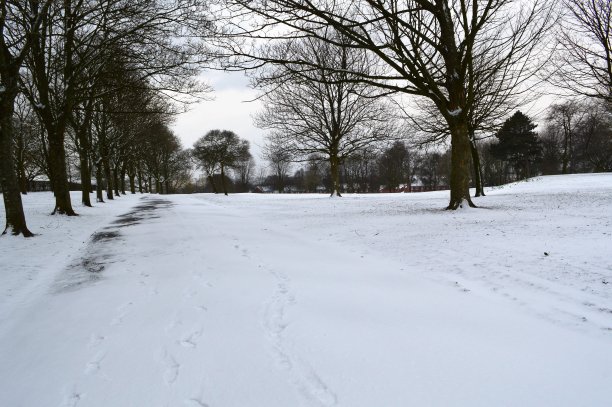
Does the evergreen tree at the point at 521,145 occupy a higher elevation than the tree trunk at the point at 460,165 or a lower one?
higher

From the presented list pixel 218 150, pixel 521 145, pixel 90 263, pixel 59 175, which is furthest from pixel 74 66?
pixel 521 145

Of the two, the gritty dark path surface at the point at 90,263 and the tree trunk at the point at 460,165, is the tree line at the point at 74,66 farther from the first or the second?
the tree trunk at the point at 460,165

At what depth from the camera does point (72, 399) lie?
228cm

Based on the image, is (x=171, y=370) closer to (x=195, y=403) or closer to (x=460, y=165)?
(x=195, y=403)

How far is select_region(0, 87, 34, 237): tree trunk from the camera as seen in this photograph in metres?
8.24

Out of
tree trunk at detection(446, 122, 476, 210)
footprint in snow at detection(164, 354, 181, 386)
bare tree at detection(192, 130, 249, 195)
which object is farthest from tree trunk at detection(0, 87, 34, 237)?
bare tree at detection(192, 130, 249, 195)

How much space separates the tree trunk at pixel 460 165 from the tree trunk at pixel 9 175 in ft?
38.3

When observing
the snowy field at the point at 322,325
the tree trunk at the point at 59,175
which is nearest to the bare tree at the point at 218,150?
the tree trunk at the point at 59,175

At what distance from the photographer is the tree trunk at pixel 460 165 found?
10133mm

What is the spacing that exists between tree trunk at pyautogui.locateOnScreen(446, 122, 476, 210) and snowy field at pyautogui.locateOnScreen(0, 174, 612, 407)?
3912mm

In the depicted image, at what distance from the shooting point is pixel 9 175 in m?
8.51

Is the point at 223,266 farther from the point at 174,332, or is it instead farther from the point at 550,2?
the point at 550,2

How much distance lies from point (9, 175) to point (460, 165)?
12.1 meters

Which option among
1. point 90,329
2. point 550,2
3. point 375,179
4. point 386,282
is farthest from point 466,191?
point 375,179
